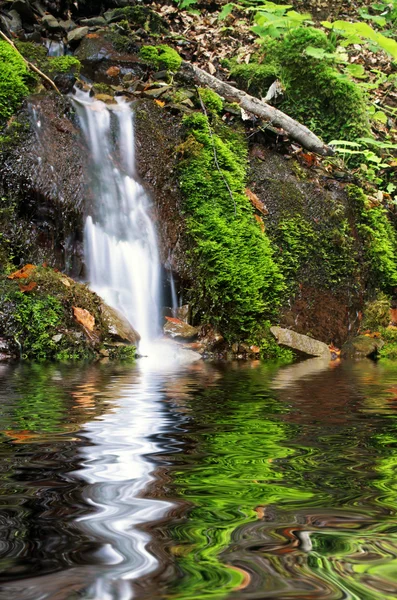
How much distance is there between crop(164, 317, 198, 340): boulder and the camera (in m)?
6.05

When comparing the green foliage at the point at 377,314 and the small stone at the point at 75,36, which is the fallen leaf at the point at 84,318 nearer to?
the green foliage at the point at 377,314

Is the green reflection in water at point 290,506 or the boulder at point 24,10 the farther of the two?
the boulder at point 24,10

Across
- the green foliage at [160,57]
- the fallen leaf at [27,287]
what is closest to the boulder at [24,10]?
the green foliage at [160,57]

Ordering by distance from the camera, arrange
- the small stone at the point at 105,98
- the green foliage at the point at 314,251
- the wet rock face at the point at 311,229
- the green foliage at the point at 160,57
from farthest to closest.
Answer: the green foliage at the point at 160,57
the small stone at the point at 105,98
the green foliage at the point at 314,251
the wet rock face at the point at 311,229

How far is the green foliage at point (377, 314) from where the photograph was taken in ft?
26.0

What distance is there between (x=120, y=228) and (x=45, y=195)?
1.04 m

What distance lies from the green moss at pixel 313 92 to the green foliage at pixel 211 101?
6.24ft

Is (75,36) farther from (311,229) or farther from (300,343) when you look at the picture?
(300,343)

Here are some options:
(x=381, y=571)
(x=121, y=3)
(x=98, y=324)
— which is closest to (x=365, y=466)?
(x=381, y=571)

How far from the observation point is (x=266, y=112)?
857cm

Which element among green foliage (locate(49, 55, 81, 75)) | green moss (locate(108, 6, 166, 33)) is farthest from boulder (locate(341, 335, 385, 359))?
green moss (locate(108, 6, 166, 33))

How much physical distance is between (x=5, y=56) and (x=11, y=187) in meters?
2.26

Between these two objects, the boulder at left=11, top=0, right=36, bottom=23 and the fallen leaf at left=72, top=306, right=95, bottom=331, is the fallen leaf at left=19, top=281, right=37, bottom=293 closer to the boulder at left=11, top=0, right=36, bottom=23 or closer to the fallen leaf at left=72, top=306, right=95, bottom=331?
the fallen leaf at left=72, top=306, right=95, bottom=331

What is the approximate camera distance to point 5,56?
7176 millimetres
